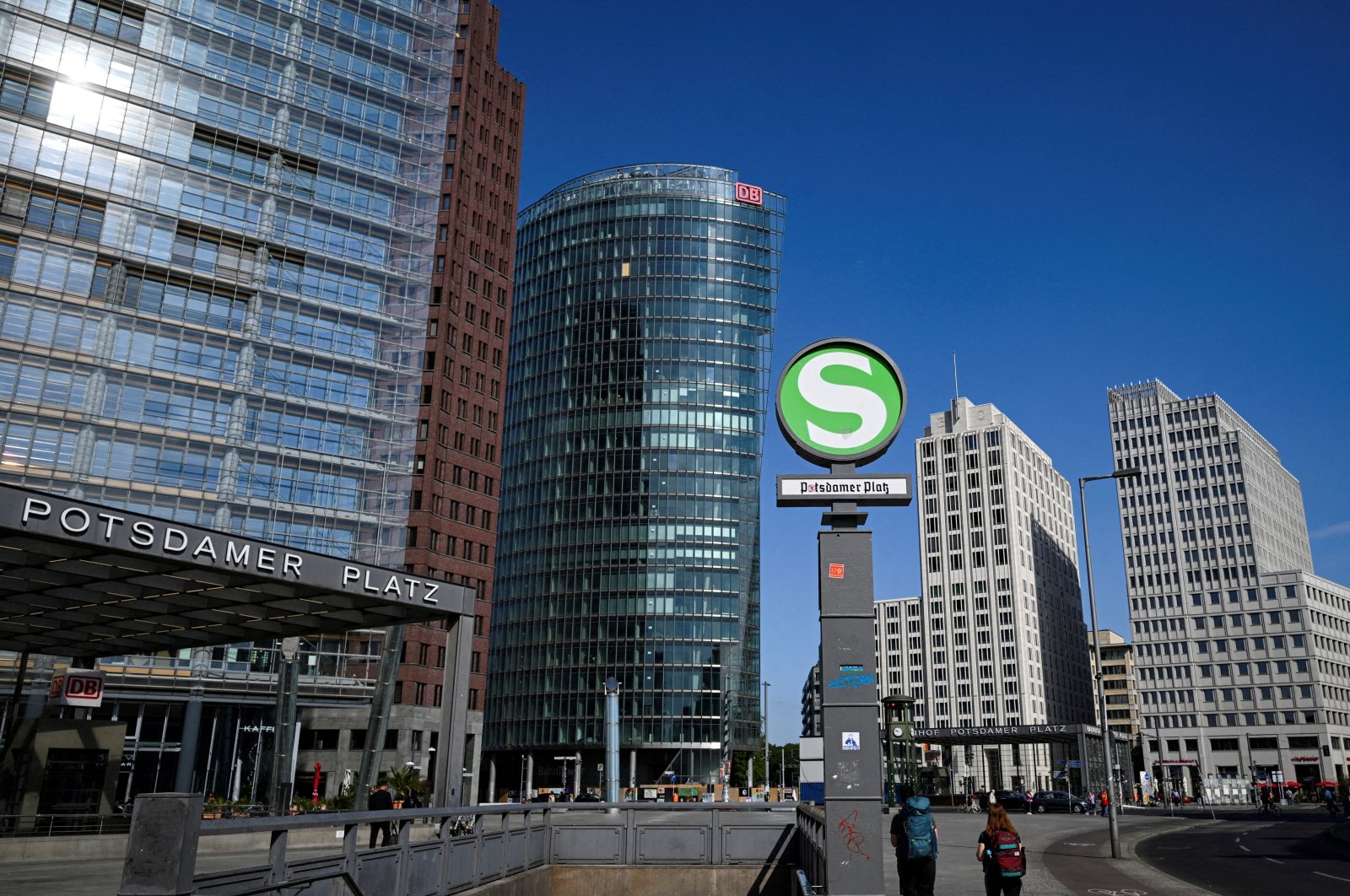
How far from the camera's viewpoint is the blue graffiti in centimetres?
1348

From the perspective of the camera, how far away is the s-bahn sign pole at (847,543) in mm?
12883

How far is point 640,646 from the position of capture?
4626 inches

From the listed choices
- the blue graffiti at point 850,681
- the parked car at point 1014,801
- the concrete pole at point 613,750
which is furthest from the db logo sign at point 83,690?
the parked car at point 1014,801

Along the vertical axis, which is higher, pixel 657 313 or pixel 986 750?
pixel 657 313

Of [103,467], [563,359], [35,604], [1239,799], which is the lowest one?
[1239,799]

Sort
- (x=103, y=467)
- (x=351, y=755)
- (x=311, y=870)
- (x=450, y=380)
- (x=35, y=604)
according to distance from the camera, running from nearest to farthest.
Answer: (x=311, y=870) → (x=35, y=604) → (x=103, y=467) → (x=351, y=755) → (x=450, y=380)

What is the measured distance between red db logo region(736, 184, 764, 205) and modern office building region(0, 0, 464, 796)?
62.8 meters

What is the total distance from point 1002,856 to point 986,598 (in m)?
154

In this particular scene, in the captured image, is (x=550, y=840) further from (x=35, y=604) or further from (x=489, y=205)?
(x=489, y=205)

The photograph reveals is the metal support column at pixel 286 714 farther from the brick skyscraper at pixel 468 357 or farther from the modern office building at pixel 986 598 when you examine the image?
the modern office building at pixel 986 598

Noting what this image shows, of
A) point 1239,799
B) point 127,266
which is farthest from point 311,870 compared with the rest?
point 1239,799

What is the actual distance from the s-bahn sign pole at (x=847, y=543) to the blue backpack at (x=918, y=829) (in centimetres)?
51

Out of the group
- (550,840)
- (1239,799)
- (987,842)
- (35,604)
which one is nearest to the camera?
(987,842)

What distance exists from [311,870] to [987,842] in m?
9.04
